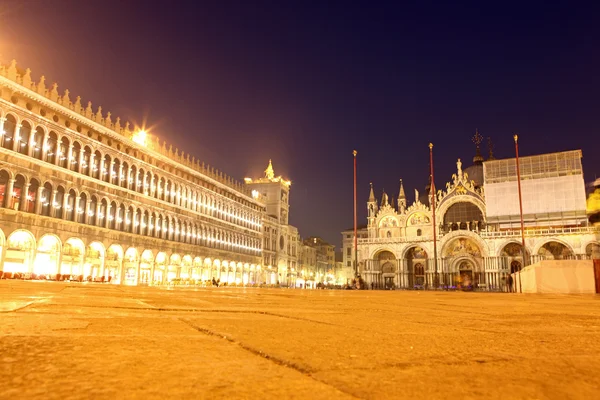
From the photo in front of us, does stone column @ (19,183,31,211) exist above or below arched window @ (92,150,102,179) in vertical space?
below

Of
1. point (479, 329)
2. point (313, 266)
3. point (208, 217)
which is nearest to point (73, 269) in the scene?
point (208, 217)

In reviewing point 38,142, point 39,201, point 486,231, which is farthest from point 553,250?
point 38,142

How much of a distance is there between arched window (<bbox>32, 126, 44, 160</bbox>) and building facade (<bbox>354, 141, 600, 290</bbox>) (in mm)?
31017

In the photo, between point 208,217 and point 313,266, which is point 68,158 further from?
point 313,266

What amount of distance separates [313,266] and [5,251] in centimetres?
6081

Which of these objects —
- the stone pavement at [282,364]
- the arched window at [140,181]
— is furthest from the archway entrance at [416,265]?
the stone pavement at [282,364]

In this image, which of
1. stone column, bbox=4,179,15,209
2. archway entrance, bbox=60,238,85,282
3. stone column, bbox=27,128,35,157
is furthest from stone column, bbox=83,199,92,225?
stone column, bbox=4,179,15,209

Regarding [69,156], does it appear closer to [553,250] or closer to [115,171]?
[115,171]

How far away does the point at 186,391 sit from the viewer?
1.17m

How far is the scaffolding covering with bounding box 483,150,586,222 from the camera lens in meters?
45.2

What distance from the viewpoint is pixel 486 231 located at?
4619cm

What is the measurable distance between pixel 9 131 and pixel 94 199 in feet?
26.8

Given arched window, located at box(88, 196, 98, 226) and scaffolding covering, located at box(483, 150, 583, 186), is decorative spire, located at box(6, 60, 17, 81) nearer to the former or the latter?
arched window, located at box(88, 196, 98, 226)

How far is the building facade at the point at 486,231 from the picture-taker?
43500mm
